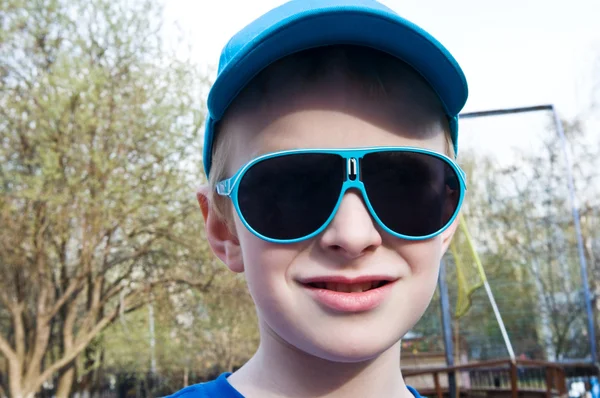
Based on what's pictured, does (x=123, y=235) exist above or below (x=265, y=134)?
above

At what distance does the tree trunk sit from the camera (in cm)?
1318

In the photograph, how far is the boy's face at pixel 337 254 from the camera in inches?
36.6

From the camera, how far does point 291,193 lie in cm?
98

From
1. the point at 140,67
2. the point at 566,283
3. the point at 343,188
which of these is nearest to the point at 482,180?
the point at 566,283

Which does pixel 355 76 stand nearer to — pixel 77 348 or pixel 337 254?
pixel 337 254

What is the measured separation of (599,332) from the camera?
1101cm

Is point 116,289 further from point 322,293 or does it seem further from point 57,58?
point 322,293

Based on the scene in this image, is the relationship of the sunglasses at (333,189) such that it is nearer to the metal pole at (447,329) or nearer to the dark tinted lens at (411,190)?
the dark tinted lens at (411,190)

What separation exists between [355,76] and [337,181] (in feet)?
0.62

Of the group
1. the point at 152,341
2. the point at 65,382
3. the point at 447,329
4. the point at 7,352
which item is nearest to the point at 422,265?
the point at 447,329

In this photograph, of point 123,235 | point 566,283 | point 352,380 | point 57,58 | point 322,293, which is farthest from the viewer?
point 123,235

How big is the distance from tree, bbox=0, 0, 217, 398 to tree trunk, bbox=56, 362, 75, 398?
0.91 meters

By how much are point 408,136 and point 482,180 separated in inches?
280

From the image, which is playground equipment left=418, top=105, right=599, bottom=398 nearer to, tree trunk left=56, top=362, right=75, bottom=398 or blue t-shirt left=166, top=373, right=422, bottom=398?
blue t-shirt left=166, top=373, right=422, bottom=398
